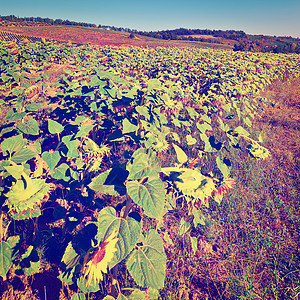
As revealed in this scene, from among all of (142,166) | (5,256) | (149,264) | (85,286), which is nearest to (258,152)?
(142,166)

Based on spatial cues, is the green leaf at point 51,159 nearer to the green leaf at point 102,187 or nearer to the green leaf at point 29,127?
the green leaf at point 29,127

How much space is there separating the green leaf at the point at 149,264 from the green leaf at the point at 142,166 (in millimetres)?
569

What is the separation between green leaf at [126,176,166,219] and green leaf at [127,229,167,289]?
439 millimetres

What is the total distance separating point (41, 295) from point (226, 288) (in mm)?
1575

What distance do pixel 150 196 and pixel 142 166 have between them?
7.5 inches

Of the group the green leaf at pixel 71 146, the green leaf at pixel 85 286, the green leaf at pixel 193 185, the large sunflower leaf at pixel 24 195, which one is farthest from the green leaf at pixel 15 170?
the green leaf at pixel 193 185

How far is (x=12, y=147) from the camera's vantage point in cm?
141

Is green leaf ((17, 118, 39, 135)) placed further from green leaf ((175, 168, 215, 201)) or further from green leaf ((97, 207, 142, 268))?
green leaf ((175, 168, 215, 201))

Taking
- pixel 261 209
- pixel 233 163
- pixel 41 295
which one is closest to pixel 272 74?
pixel 233 163

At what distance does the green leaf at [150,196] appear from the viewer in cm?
98

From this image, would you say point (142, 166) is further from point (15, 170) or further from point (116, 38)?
point (116, 38)

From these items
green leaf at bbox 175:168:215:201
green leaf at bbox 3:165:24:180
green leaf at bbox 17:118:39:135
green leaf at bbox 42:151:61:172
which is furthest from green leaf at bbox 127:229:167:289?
green leaf at bbox 17:118:39:135

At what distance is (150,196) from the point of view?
104 cm

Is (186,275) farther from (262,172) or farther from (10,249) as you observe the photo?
(262,172)
